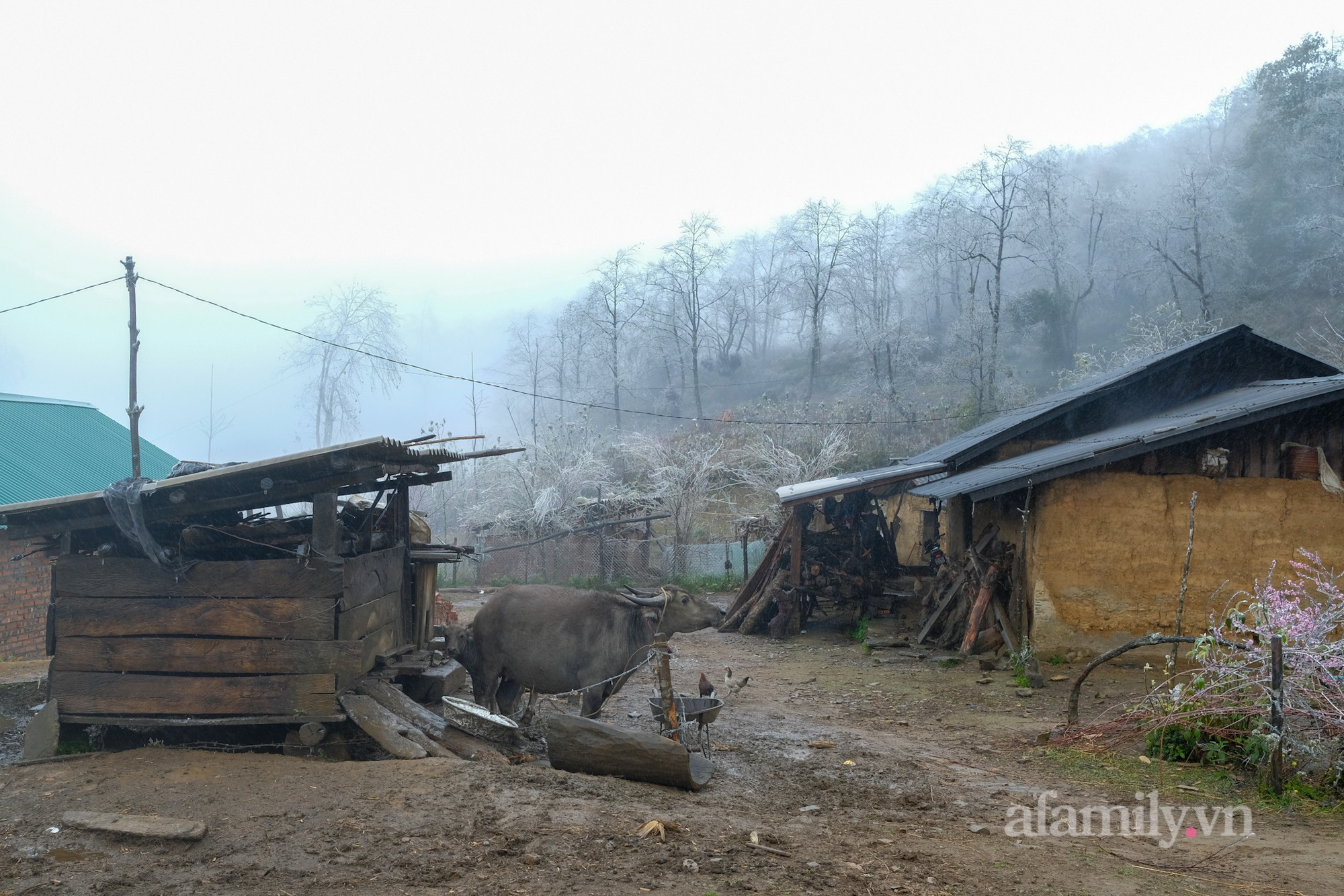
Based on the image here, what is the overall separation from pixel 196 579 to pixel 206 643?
0.58 meters

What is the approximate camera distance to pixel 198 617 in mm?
7383

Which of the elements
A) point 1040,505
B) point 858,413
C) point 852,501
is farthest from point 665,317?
point 1040,505

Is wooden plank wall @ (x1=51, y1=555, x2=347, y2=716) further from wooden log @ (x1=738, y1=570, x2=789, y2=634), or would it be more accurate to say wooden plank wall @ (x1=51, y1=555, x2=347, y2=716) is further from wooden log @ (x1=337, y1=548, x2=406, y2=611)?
wooden log @ (x1=738, y1=570, x2=789, y2=634)

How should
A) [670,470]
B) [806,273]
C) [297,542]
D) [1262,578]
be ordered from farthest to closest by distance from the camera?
[806,273]
[670,470]
[1262,578]
[297,542]

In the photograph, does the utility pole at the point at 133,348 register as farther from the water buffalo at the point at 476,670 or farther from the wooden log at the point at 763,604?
the wooden log at the point at 763,604

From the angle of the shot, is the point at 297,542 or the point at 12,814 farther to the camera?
the point at 297,542

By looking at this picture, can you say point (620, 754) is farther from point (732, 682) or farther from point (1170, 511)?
point (1170, 511)

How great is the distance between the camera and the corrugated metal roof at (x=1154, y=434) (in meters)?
10.7

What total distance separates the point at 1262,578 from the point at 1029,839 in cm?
777

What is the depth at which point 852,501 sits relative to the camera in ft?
60.8

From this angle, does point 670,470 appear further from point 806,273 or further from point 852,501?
point 806,273

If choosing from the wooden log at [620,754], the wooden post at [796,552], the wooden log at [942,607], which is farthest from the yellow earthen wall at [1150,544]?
the wooden log at [620,754]

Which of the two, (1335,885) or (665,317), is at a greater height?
(665,317)

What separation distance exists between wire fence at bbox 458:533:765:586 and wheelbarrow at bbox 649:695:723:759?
45.4ft
